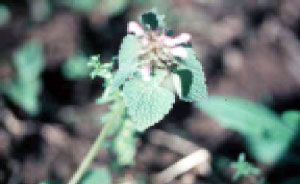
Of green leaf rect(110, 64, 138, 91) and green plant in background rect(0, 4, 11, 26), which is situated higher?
green plant in background rect(0, 4, 11, 26)

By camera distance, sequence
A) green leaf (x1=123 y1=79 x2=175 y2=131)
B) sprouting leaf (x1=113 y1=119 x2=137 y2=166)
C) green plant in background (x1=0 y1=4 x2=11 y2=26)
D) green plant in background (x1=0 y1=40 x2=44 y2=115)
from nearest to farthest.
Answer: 1. green leaf (x1=123 y1=79 x2=175 y2=131)
2. sprouting leaf (x1=113 y1=119 x2=137 y2=166)
3. green plant in background (x1=0 y1=40 x2=44 y2=115)
4. green plant in background (x1=0 y1=4 x2=11 y2=26)

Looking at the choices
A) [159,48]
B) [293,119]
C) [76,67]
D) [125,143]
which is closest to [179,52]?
[159,48]

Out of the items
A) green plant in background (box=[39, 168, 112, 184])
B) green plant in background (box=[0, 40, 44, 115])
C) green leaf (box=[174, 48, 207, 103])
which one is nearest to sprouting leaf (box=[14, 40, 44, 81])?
green plant in background (box=[0, 40, 44, 115])

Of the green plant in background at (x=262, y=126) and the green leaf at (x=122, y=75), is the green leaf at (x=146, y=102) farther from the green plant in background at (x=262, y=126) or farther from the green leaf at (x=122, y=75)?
the green plant in background at (x=262, y=126)

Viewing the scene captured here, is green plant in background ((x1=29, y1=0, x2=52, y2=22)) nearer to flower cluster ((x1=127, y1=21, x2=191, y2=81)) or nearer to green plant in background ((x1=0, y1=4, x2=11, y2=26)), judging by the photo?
green plant in background ((x1=0, y1=4, x2=11, y2=26))

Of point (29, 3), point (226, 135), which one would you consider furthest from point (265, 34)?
point (29, 3)

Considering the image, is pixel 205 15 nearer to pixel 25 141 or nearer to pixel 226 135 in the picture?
pixel 226 135

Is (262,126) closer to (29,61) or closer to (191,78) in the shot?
(191,78)
